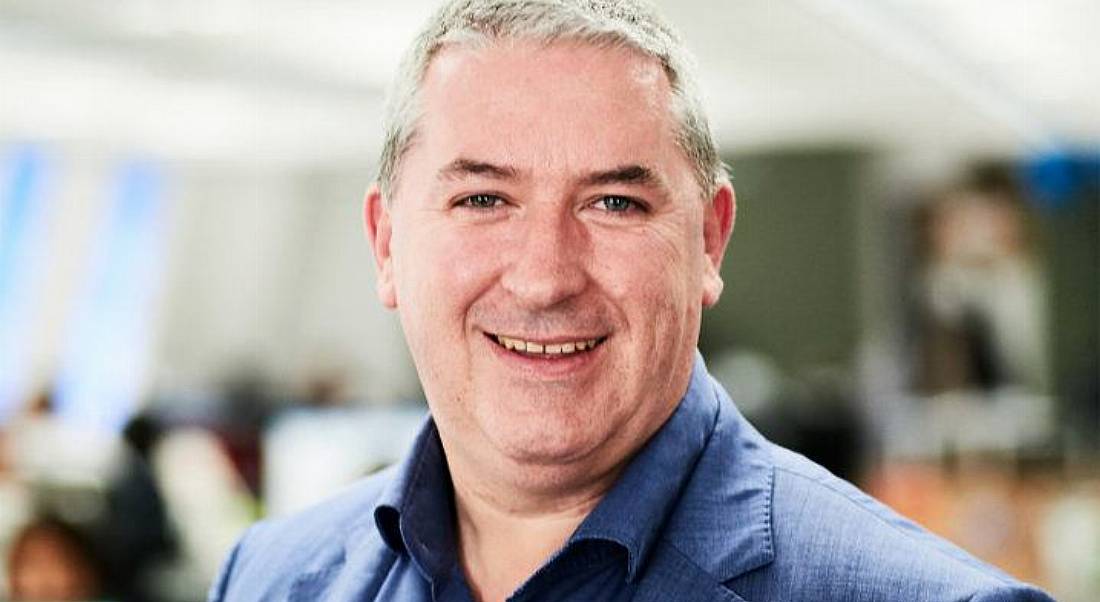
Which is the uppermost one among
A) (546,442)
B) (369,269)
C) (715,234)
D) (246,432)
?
(715,234)

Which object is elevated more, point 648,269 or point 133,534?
point 648,269

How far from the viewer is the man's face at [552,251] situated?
A: 4.09 ft

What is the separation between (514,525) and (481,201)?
1.00ft

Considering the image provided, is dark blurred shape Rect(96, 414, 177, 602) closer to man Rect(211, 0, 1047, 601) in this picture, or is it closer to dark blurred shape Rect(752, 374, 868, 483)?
dark blurred shape Rect(752, 374, 868, 483)

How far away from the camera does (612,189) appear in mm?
1252

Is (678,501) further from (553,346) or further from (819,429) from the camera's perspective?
(819,429)

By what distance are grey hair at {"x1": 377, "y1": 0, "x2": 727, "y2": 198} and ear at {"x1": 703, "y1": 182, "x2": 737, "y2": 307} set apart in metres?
0.03

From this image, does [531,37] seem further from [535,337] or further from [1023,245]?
[1023,245]

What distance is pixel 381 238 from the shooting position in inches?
57.5

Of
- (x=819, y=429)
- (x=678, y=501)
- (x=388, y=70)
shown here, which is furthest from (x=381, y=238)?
(x=388, y=70)

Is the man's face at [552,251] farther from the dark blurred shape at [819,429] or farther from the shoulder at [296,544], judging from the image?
the dark blurred shape at [819,429]

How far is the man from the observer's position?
1.24 meters

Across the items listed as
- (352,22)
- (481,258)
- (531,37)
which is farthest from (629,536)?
(352,22)

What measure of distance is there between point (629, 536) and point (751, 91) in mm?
8024
